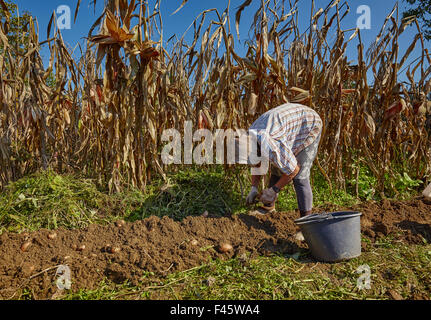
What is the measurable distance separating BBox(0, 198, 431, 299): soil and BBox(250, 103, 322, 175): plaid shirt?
0.53m

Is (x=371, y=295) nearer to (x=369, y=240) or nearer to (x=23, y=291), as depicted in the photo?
(x=369, y=240)

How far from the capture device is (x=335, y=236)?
5.92ft

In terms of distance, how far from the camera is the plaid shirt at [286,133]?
85.4 inches

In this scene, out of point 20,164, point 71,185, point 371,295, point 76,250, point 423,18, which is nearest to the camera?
point 371,295

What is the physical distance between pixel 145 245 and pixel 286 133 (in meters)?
1.30

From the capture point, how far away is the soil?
1.66 meters

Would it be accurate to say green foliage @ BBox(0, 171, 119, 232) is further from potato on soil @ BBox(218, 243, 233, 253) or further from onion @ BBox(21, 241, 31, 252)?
potato on soil @ BBox(218, 243, 233, 253)

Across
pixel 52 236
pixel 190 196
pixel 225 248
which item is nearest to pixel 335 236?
pixel 225 248

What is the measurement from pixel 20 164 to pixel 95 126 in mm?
1105

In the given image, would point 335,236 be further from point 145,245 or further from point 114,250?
point 114,250

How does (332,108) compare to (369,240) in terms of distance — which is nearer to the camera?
(369,240)

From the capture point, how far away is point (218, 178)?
311 centimetres

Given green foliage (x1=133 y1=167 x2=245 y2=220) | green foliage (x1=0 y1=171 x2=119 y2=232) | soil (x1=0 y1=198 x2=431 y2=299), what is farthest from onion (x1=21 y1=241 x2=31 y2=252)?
green foliage (x1=133 y1=167 x2=245 y2=220)

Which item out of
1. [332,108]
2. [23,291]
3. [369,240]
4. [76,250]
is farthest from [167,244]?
[332,108]
